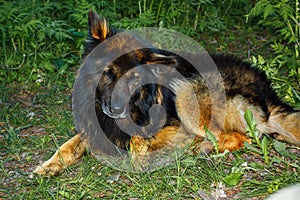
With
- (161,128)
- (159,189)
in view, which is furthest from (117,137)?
(159,189)

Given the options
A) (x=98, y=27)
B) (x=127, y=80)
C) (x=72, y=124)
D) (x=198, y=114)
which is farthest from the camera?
(x=72, y=124)

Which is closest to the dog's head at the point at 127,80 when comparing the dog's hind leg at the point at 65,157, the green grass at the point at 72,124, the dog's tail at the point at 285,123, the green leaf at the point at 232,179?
the dog's hind leg at the point at 65,157

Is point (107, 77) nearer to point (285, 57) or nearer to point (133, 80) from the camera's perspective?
point (133, 80)

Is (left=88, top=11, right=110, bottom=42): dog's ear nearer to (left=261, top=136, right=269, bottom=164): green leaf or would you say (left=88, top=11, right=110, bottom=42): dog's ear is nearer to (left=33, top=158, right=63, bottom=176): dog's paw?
(left=33, top=158, right=63, bottom=176): dog's paw

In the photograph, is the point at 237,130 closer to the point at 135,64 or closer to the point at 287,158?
the point at 287,158

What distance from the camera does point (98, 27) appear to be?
13.4ft

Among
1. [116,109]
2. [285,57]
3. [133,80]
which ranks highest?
[133,80]

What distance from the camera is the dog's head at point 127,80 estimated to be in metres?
3.94

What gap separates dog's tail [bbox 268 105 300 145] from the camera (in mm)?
4336

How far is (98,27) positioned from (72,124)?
51.8 inches

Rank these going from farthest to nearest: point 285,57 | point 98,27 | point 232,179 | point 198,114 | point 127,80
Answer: point 285,57
point 198,114
point 98,27
point 127,80
point 232,179

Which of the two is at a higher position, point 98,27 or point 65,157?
point 98,27

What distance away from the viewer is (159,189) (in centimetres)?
381

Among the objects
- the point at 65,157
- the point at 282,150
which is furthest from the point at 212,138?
the point at 65,157
